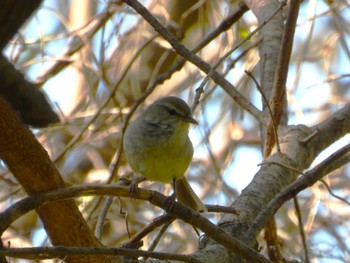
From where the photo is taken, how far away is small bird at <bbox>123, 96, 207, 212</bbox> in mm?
3221

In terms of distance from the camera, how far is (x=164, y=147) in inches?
129

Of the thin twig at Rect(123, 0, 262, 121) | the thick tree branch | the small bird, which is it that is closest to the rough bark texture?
the thick tree branch

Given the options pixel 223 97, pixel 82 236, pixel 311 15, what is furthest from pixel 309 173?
pixel 223 97

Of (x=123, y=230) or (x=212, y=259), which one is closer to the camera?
(x=212, y=259)

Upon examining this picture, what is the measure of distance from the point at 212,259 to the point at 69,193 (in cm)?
69

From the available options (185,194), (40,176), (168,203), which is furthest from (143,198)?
(185,194)

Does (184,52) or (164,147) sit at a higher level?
(184,52)

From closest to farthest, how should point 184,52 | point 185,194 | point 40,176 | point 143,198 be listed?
1. point 40,176
2. point 143,198
3. point 184,52
4. point 185,194

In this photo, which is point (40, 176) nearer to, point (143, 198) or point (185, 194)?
point (143, 198)

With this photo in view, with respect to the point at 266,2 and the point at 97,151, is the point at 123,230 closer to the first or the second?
the point at 97,151

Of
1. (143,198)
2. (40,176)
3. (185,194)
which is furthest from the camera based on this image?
(185,194)

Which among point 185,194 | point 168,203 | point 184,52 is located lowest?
point 168,203

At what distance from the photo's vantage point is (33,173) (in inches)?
85.7

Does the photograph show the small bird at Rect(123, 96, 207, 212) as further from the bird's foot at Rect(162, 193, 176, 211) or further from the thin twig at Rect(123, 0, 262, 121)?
the bird's foot at Rect(162, 193, 176, 211)
